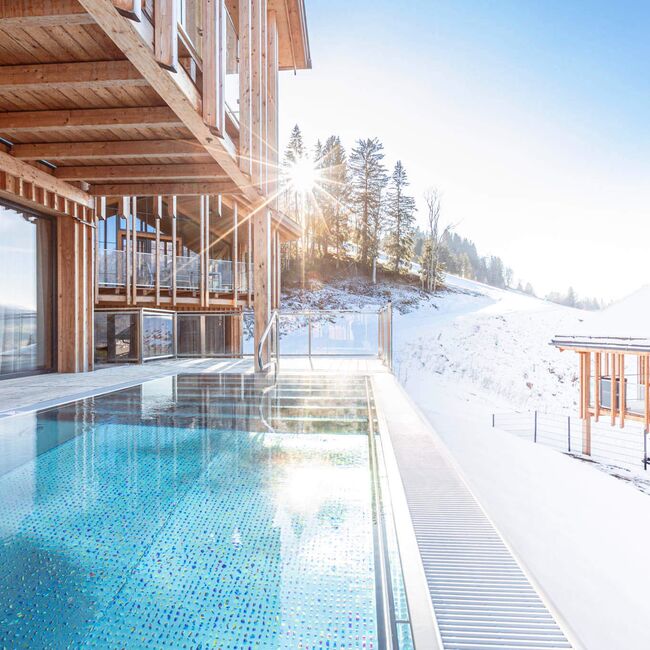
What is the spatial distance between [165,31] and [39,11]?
2.69ft

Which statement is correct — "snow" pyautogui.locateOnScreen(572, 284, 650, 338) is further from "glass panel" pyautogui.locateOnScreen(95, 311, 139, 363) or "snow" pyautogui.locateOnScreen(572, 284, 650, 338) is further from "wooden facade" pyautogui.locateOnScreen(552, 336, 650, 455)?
"glass panel" pyautogui.locateOnScreen(95, 311, 139, 363)

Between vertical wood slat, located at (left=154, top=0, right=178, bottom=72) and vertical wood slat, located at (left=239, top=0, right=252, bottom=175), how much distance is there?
2.20 metres

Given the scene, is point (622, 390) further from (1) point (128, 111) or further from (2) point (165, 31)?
(2) point (165, 31)

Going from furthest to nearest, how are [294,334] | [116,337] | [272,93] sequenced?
[294,334]
[116,337]
[272,93]

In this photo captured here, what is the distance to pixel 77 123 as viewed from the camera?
4582 mm

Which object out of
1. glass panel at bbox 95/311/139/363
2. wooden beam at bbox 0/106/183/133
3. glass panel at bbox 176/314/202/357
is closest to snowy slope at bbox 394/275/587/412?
glass panel at bbox 176/314/202/357

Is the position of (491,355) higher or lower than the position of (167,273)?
lower

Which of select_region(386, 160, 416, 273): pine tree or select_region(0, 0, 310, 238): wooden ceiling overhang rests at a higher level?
select_region(386, 160, 416, 273): pine tree

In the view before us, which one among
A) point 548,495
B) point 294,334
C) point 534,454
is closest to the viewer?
point 548,495

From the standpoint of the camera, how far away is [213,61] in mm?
3990

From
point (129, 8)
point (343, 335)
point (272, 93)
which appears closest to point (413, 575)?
point (129, 8)

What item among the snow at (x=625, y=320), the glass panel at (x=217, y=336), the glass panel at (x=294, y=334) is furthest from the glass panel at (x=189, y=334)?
the snow at (x=625, y=320)

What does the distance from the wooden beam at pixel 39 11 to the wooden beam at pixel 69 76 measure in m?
0.71

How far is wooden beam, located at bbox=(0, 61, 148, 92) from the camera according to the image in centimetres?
377
